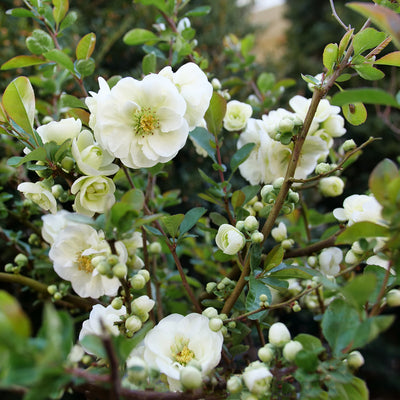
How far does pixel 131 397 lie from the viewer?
361 mm

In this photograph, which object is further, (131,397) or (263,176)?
(263,176)

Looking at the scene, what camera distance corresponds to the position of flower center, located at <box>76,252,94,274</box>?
1.64ft

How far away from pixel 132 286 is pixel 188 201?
2.29 feet

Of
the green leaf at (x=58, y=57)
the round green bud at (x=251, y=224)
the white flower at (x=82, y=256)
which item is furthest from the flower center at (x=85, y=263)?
the green leaf at (x=58, y=57)

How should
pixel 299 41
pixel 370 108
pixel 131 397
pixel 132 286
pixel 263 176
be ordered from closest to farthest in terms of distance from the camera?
1. pixel 131 397
2. pixel 132 286
3. pixel 263 176
4. pixel 370 108
5. pixel 299 41

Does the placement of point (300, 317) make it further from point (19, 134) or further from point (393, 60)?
point (19, 134)

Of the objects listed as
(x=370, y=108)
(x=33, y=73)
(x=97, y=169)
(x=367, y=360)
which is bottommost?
(x=367, y=360)

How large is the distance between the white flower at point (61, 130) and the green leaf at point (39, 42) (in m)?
0.23

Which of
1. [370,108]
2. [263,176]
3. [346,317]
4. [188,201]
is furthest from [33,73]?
[370,108]

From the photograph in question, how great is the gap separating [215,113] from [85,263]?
304mm

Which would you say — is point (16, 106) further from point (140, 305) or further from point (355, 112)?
point (355, 112)

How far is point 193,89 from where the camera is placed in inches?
20.4

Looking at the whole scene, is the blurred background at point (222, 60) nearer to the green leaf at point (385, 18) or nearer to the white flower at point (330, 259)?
the white flower at point (330, 259)

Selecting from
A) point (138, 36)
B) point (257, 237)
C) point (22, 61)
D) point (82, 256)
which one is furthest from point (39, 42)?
point (257, 237)
